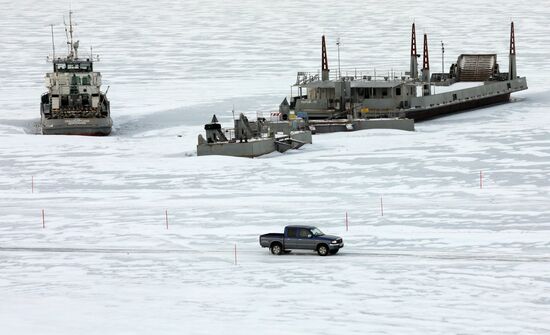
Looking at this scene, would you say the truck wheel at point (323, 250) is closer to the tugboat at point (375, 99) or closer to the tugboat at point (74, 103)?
the tugboat at point (375, 99)

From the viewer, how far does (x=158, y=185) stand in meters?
52.5

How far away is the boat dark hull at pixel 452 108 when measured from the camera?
78.9m

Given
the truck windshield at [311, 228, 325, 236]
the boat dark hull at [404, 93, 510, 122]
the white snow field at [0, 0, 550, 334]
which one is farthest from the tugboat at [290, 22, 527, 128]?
the truck windshield at [311, 228, 325, 236]

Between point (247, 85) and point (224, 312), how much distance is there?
62.1 metres

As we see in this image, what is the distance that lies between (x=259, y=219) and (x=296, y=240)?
574 centimetres

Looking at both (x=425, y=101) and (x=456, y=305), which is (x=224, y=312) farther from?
(x=425, y=101)

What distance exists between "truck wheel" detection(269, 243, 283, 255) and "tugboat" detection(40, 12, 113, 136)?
122 ft

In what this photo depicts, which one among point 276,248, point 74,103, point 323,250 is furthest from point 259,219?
point 74,103

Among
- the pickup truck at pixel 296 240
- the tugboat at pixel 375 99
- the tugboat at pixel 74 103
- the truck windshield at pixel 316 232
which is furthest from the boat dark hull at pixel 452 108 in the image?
the pickup truck at pixel 296 240

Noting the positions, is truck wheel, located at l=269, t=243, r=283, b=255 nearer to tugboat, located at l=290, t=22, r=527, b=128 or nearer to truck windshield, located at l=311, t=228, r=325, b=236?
truck windshield, located at l=311, t=228, r=325, b=236

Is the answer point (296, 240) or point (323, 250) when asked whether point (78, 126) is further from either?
point (323, 250)

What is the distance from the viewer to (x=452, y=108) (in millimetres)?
83125

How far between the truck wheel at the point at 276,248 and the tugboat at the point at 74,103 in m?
37.2

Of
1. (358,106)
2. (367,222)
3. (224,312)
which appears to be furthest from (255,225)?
(358,106)
